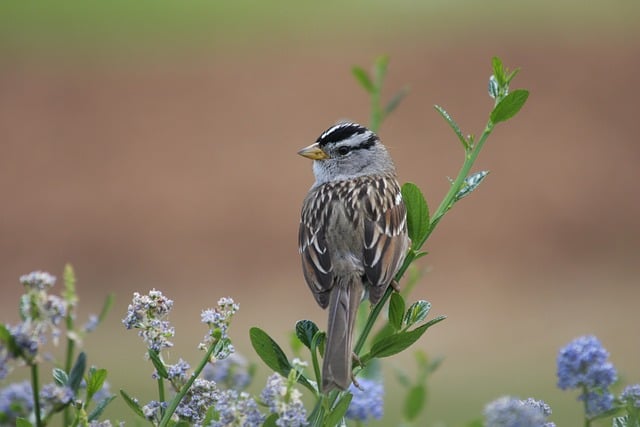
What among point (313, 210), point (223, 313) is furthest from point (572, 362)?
point (313, 210)

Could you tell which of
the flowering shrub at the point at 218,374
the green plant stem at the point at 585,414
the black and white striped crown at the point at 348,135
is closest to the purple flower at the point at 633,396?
the flowering shrub at the point at 218,374

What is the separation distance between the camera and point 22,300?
150 cm

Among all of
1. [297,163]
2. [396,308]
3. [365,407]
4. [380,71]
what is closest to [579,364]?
[396,308]

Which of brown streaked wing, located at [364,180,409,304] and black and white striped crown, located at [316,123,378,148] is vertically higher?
black and white striped crown, located at [316,123,378,148]

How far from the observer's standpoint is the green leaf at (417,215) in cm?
215

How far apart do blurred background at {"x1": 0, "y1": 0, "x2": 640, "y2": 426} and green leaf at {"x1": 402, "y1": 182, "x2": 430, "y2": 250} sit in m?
7.42

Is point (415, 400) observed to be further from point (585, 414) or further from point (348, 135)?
point (348, 135)

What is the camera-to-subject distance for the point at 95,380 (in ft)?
5.84

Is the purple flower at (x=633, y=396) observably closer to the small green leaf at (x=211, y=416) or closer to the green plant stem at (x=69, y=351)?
the small green leaf at (x=211, y=416)

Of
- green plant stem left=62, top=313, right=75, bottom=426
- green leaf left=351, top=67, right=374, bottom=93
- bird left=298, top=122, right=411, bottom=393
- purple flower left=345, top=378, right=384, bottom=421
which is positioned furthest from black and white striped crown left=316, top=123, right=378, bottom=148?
green plant stem left=62, top=313, right=75, bottom=426

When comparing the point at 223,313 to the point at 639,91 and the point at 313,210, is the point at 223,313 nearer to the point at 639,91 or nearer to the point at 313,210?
the point at 313,210

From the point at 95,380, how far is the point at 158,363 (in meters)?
0.13

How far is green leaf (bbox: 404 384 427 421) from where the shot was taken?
276 centimetres

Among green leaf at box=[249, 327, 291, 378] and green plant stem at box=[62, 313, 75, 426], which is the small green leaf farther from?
green plant stem at box=[62, 313, 75, 426]
